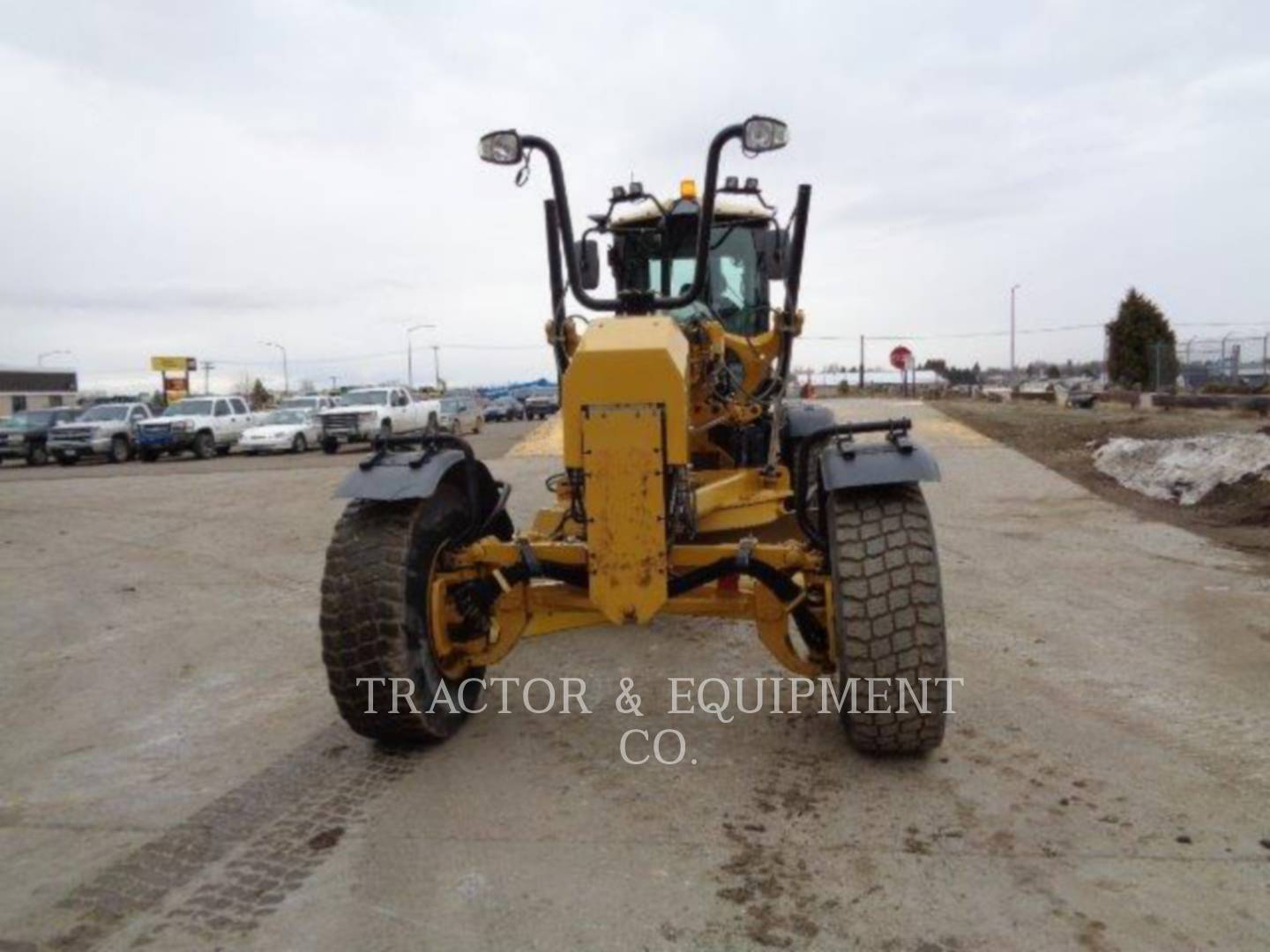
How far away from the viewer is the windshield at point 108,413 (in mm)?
30438

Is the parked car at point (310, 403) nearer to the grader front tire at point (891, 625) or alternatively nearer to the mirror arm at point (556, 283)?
the mirror arm at point (556, 283)

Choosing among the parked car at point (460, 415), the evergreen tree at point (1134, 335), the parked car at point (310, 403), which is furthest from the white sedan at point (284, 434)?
the evergreen tree at point (1134, 335)

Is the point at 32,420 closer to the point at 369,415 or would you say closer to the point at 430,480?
the point at 369,415

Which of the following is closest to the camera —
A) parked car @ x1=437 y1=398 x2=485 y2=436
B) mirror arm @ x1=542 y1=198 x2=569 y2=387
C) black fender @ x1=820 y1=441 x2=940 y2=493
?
black fender @ x1=820 y1=441 x2=940 y2=493

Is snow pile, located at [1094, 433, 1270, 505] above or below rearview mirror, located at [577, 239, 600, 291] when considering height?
below

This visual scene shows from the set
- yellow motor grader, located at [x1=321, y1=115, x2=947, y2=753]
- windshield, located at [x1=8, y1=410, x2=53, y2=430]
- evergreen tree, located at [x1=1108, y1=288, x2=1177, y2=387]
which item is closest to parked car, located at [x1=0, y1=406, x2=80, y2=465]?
windshield, located at [x1=8, y1=410, x2=53, y2=430]

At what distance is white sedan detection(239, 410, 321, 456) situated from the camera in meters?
29.8

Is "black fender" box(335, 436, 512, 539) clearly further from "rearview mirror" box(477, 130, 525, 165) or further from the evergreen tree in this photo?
the evergreen tree

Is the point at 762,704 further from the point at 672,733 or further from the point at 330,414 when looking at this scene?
the point at 330,414

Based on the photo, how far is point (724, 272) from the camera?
6902 mm

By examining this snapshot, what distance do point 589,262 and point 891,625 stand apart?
9.72 ft

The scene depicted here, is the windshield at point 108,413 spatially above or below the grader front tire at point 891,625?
above

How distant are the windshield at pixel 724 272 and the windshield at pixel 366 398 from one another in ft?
83.1

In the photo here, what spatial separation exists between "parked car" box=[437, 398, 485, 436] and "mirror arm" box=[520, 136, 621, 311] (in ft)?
96.3
